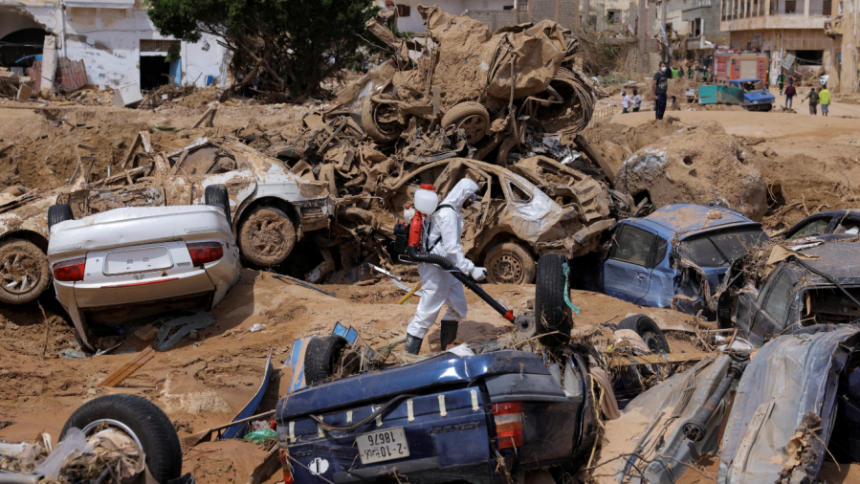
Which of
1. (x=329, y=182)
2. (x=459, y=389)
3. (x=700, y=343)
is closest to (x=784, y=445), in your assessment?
(x=459, y=389)

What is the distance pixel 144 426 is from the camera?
3.58m

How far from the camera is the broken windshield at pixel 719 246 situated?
25.5ft

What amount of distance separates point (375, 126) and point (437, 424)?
361 inches

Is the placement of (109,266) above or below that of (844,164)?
below

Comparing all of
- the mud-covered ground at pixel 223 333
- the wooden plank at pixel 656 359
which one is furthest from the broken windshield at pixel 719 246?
the wooden plank at pixel 656 359

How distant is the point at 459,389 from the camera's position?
3.47 meters

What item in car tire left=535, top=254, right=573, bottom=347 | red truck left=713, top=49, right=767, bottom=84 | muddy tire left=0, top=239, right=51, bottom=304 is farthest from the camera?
red truck left=713, top=49, right=767, bottom=84

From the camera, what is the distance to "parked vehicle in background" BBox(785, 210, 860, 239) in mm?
7359

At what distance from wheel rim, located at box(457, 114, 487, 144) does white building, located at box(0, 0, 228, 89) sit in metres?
27.3

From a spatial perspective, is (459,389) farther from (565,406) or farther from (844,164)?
(844,164)

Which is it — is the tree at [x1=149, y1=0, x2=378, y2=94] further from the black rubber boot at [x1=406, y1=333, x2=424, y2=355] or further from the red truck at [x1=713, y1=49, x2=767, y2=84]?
the red truck at [x1=713, y1=49, x2=767, y2=84]

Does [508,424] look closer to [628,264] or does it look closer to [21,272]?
[628,264]

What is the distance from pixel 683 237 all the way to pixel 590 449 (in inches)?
182

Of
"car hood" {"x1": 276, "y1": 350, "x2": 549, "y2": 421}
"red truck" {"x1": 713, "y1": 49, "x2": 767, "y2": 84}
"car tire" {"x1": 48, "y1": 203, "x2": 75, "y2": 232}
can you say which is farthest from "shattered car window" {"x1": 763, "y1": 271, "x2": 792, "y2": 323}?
"red truck" {"x1": 713, "y1": 49, "x2": 767, "y2": 84}
